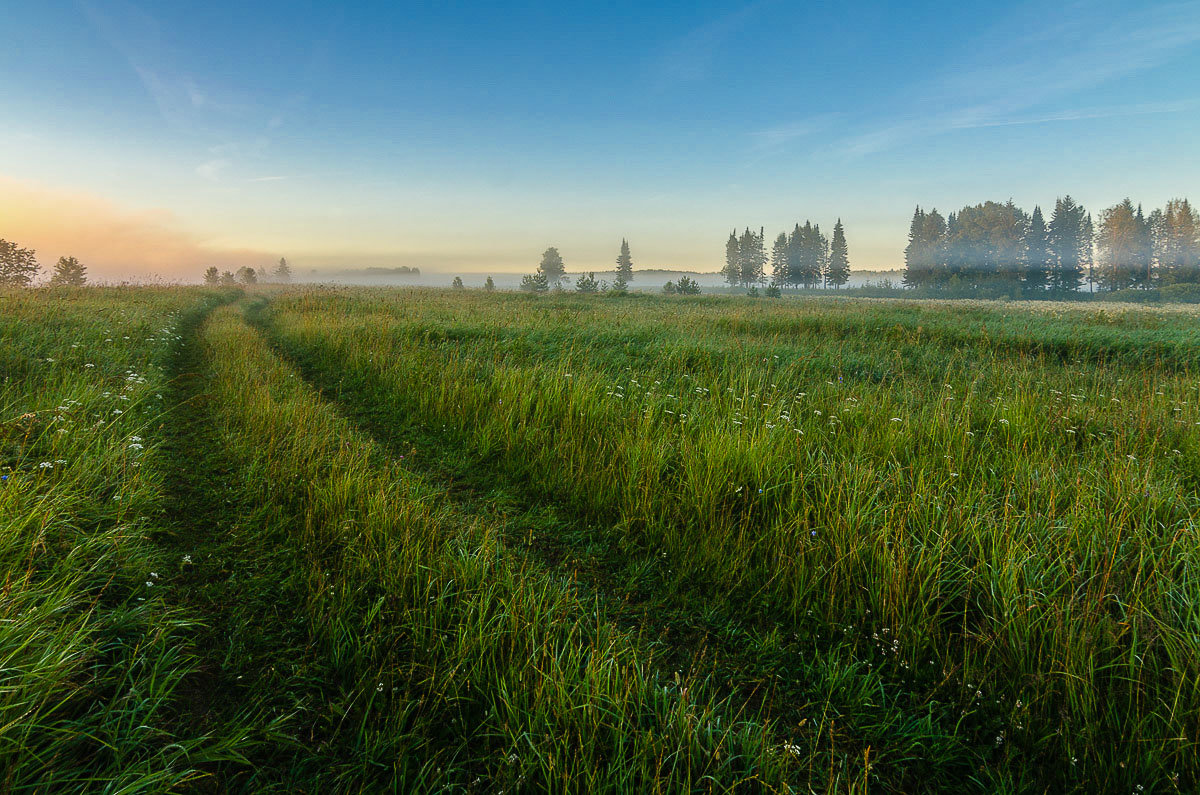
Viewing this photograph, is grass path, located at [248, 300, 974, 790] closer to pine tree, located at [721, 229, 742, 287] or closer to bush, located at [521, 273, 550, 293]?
bush, located at [521, 273, 550, 293]

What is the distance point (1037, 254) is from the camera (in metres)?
72.8

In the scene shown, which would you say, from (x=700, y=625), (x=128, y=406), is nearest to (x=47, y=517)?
(x=128, y=406)

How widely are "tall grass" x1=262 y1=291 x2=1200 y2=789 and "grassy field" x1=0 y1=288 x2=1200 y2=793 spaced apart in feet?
0.09

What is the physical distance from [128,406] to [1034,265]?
99.2 m

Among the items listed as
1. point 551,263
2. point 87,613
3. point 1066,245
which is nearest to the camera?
point 87,613

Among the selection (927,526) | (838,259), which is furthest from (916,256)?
(927,526)

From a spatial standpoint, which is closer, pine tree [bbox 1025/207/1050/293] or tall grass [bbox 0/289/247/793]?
tall grass [bbox 0/289/247/793]

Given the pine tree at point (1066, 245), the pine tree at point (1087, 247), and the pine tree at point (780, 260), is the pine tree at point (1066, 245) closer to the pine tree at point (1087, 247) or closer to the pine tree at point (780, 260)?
the pine tree at point (1087, 247)

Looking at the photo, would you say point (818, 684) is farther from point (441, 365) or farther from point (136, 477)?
point (441, 365)

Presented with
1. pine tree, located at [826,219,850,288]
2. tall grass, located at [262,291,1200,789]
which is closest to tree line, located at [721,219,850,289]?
pine tree, located at [826,219,850,288]

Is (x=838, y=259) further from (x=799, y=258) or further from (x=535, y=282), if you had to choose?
(x=535, y=282)

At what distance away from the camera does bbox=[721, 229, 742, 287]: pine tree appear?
105625 mm

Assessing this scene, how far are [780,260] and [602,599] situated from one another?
109 metres

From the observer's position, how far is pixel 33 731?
188cm
